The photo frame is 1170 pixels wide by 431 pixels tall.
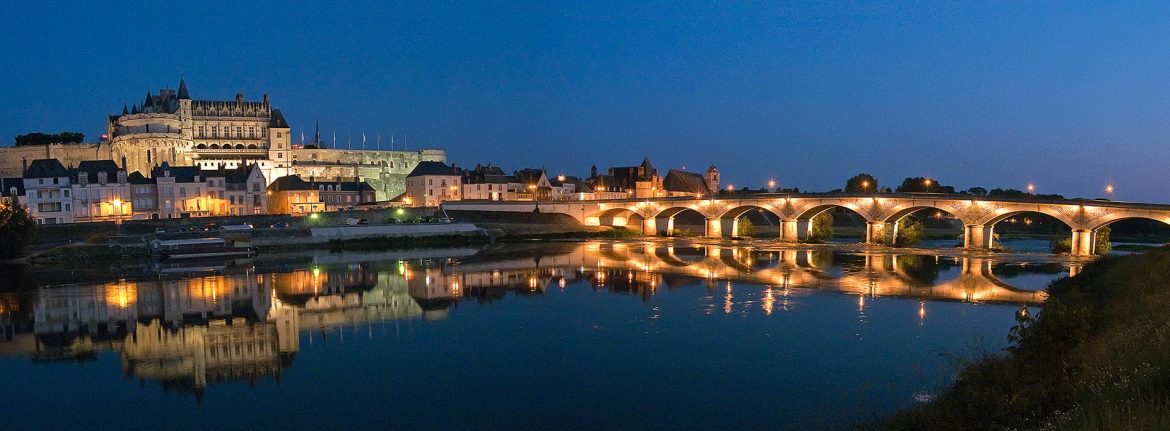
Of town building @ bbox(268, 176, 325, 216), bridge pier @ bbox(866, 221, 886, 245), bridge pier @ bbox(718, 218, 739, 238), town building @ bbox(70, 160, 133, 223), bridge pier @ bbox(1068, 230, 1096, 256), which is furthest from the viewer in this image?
town building @ bbox(268, 176, 325, 216)

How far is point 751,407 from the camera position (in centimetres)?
1512

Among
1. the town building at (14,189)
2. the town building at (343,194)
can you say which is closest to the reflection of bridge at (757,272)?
the town building at (343,194)

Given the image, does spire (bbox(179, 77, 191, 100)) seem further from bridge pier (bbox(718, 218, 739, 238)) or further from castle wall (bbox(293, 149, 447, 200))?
bridge pier (bbox(718, 218, 739, 238))

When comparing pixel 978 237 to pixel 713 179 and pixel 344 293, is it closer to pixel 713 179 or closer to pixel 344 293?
pixel 344 293

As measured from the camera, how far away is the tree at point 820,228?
63425mm

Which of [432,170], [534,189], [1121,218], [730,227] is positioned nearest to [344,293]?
[1121,218]

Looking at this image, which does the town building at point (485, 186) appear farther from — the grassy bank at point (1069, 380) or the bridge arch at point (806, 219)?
the grassy bank at point (1069, 380)

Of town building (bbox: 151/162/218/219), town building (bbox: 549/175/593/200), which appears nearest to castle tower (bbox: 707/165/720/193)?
town building (bbox: 549/175/593/200)

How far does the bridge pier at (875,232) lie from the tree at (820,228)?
563cm

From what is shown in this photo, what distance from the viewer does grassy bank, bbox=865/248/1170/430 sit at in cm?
683

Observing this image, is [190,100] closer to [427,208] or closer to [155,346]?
[427,208]

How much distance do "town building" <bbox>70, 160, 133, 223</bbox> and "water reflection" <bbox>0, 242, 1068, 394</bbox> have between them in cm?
2583

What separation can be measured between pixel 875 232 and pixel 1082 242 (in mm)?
13876

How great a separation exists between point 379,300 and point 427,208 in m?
40.9
